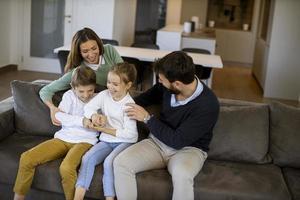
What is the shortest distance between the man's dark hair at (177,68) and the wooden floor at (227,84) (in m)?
3.75

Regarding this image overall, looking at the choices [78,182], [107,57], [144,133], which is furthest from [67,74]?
[78,182]

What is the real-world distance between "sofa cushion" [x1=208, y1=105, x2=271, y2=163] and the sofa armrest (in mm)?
1305

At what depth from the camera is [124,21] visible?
7.79 m

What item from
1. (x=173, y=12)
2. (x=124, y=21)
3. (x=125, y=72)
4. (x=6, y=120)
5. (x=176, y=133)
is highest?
(x=173, y=12)

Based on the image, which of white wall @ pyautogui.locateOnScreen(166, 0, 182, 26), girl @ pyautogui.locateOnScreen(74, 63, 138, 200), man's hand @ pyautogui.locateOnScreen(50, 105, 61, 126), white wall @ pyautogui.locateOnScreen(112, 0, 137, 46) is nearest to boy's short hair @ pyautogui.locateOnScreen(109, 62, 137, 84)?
girl @ pyautogui.locateOnScreen(74, 63, 138, 200)

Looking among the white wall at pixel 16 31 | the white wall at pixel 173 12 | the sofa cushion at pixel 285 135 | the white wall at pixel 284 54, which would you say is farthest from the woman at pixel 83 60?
the white wall at pixel 173 12

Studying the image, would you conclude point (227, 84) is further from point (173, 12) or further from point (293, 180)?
point (293, 180)

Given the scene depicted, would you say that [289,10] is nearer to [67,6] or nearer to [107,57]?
[67,6]

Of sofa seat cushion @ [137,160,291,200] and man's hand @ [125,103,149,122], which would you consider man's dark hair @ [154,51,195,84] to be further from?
sofa seat cushion @ [137,160,291,200]

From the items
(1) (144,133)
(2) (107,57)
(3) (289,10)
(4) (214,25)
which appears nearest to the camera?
(1) (144,133)

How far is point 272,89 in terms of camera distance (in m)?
6.55

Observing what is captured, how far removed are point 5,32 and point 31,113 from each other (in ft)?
14.9

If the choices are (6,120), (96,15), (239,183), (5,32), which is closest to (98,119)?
(6,120)

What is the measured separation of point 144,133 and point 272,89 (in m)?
4.37
